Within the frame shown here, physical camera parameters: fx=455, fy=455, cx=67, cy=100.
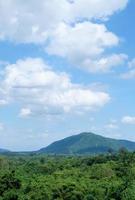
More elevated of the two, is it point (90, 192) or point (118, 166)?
point (118, 166)

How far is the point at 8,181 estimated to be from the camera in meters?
75.3

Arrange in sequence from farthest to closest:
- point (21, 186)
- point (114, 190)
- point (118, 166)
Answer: point (118, 166) < point (21, 186) < point (114, 190)

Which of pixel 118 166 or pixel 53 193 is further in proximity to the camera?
pixel 118 166

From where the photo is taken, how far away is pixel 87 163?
116500 millimetres

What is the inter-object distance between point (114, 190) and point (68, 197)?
21.8 feet

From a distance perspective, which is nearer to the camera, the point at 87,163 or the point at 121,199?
the point at 121,199

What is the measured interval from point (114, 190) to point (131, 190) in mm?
4586

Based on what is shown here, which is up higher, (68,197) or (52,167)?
(52,167)

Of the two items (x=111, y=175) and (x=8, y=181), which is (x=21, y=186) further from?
(x=111, y=175)

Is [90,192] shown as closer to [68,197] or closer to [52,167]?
[68,197]

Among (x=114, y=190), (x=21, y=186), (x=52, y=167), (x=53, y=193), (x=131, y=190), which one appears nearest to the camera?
(x=131, y=190)

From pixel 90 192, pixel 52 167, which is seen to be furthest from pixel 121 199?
pixel 52 167

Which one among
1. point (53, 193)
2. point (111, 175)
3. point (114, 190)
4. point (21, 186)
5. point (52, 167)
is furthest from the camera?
point (52, 167)

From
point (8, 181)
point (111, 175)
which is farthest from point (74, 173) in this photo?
point (8, 181)
